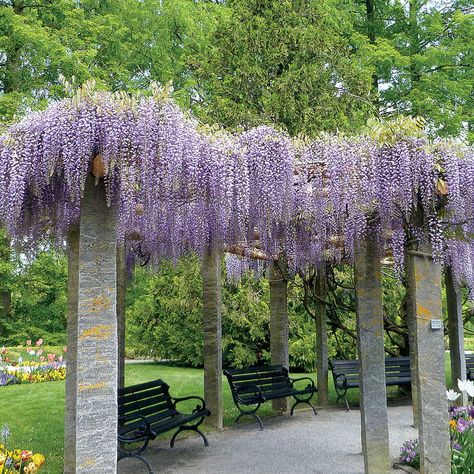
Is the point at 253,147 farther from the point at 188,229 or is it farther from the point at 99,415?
the point at 99,415

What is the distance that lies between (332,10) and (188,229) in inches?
393

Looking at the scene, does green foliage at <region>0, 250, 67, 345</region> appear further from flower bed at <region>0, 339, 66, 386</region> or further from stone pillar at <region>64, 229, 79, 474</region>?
stone pillar at <region>64, 229, 79, 474</region>

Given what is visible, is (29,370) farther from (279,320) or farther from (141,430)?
(141,430)

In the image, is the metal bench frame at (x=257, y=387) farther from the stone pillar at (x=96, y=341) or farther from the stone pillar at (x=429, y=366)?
the stone pillar at (x=96, y=341)

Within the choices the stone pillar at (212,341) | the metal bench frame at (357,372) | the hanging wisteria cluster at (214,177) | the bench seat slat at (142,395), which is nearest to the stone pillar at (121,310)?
the bench seat slat at (142,395)

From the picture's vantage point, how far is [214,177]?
4441 mm

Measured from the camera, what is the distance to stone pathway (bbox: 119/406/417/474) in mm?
5250

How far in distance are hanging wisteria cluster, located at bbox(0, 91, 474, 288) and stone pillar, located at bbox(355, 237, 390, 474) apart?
7.7 inches

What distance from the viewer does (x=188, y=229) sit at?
6055mm

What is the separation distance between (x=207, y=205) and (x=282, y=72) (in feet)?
15.9

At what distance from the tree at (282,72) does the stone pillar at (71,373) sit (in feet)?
15.1

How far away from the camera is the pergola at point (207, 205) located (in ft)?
11.6

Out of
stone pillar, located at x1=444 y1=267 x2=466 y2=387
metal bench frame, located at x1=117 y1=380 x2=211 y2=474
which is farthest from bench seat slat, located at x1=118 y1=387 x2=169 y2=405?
stone pillar, located at x1=444 y1=267 x2=466 y2=387

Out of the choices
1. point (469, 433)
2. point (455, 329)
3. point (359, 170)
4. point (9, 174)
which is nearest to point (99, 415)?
point (9, 174)
